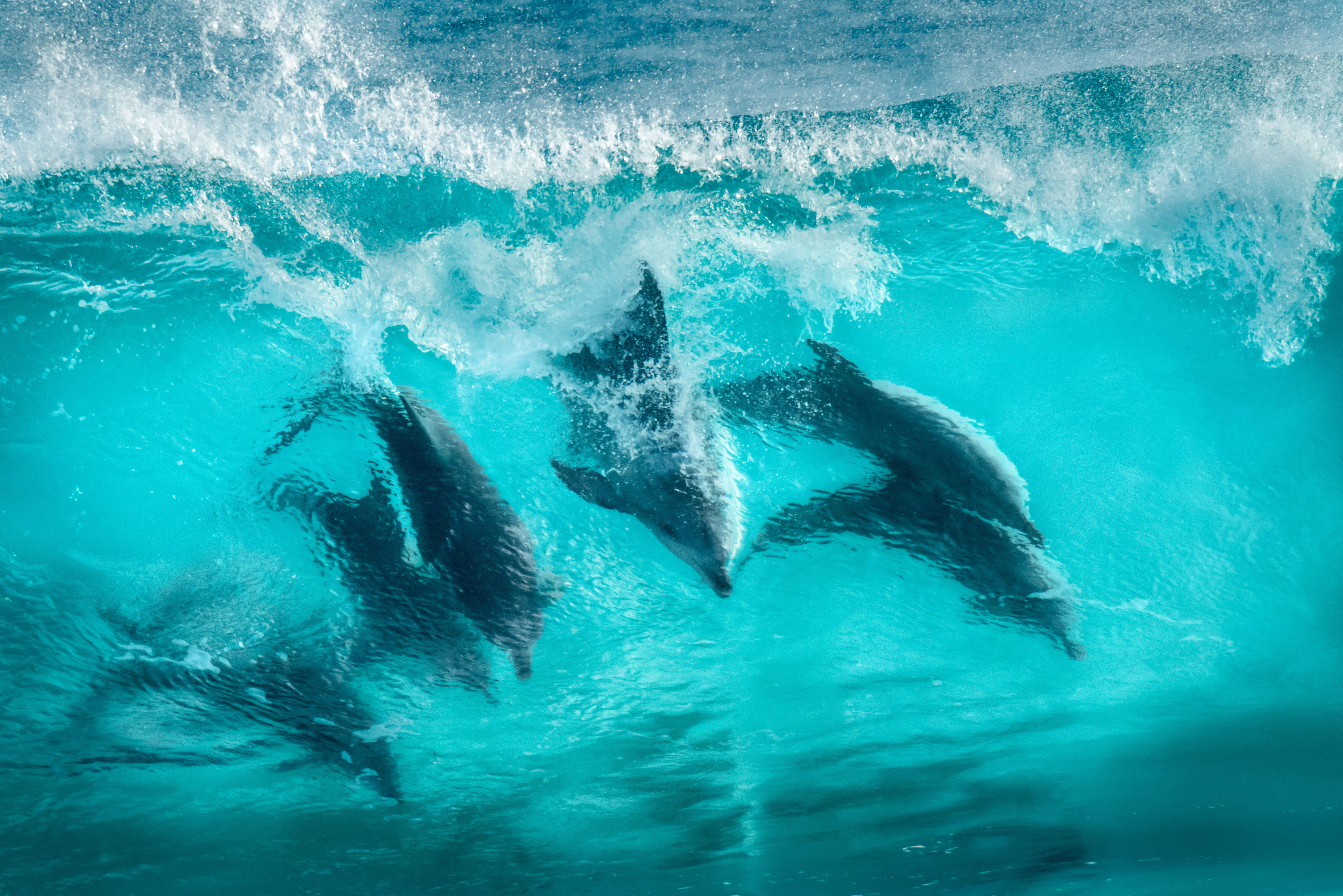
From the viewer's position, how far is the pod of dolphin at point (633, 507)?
3262mm

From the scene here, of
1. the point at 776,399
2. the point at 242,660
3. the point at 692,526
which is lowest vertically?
the point at 242,660

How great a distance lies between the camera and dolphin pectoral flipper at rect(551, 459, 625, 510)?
338 cm

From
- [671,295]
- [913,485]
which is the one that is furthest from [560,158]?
[913,485]

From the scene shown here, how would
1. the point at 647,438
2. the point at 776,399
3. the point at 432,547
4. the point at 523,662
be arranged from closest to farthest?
the point at 647,438 < the point at 776,399 < the point at 432,547 < the point at 523,662

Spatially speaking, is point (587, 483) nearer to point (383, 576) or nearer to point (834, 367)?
point (383, 576)

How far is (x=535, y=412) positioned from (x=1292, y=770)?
525 centimetres

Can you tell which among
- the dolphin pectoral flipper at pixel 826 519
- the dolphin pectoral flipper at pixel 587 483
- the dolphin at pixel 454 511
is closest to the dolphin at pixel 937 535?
the dolphin pectoral flipper at pixel 826 519

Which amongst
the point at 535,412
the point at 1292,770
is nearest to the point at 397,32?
the point at 535,412

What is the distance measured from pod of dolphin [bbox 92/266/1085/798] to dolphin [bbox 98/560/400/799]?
0.02 metres

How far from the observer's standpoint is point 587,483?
339 centimetres

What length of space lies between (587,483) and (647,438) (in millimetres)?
386

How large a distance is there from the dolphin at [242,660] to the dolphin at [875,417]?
8.32 ft

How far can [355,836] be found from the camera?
482cm

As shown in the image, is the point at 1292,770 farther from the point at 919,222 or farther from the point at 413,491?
the point at 413,491
